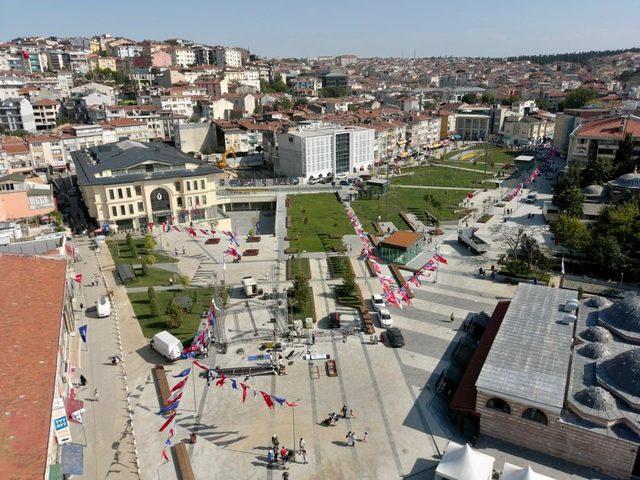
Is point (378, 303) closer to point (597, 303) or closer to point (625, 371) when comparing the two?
point (597, 303)

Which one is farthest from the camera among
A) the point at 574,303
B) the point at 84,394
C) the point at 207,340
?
the point at 207,340

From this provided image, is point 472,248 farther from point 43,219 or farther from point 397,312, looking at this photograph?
point 43,219

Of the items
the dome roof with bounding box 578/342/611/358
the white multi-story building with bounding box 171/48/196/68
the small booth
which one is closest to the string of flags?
the small booth

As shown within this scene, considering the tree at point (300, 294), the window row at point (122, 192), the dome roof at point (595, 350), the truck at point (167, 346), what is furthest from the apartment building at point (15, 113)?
the dome roof at point (595, 350)

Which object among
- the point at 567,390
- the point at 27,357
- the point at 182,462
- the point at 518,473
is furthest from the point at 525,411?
the point at 27,357

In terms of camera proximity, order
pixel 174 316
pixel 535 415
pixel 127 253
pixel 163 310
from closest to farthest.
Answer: pixel 535 415 < pixel 174 316 < pixel 163 310 < pixel 127 253

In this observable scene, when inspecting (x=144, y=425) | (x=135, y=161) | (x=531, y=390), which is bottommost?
(x=144, y=425)

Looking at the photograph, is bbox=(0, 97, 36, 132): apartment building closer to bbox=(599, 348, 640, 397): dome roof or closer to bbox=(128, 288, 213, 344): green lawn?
bbox=(128, 288, 213, 344): green lawn

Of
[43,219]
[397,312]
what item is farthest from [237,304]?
[43,219]
